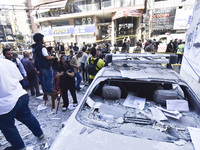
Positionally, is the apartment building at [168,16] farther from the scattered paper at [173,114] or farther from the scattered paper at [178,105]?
the scattered paper at [173,114]

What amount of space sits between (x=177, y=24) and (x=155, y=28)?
260 cm

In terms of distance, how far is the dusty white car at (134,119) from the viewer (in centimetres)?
112

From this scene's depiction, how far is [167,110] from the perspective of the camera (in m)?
1.68

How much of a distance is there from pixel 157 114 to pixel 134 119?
1.16ft

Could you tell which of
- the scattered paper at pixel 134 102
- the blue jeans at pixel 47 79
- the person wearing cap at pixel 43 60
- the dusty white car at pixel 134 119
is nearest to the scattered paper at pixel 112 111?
the dusty white car at pixel 134 119

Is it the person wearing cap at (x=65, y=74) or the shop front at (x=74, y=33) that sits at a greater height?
the shop front at (x=74, y=33)

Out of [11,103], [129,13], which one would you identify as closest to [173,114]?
[11,103]

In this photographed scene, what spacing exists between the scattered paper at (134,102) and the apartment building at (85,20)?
1683cm

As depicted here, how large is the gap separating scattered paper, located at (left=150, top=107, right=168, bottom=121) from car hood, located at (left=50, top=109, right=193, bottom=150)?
44 cm

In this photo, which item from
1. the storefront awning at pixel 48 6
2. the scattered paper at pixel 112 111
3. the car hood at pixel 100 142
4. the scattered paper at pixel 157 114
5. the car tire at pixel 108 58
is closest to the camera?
the car hood at pixel 100 142

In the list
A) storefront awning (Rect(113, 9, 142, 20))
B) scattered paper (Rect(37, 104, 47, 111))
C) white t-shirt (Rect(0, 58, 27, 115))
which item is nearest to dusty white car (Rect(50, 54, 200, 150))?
white t-shirt (Rect(0, 58, 27, 115))

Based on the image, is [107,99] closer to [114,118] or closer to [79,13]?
[114,118]

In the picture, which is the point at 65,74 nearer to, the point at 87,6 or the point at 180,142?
the point at 180,142

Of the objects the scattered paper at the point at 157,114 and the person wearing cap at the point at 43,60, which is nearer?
the scattered paper at the point at 157,114
